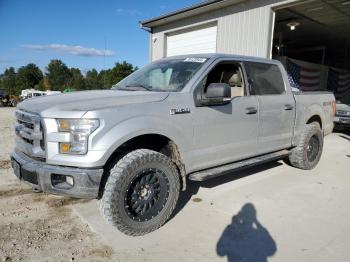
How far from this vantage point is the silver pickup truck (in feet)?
10.1

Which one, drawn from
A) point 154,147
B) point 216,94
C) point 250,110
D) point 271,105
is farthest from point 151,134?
point 271,105

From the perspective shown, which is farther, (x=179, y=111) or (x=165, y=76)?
(x=165, y=76)

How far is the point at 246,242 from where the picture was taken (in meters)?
3.33

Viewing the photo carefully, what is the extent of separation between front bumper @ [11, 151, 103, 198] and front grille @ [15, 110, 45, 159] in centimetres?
15

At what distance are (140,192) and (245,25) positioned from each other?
8.17m

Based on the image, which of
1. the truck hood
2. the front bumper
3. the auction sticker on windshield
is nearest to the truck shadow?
the front bumper

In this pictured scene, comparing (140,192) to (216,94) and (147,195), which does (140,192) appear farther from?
(216,94)

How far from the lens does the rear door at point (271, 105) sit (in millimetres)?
4828

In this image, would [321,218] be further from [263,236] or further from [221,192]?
[221,192]

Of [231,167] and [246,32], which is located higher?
[246,32]

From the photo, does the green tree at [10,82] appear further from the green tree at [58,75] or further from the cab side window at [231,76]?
the cab side window at [231,76]

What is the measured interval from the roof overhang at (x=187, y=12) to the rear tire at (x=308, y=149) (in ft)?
19.1

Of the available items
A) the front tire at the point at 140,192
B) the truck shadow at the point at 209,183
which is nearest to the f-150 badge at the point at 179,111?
the front tire at the point at 140,192

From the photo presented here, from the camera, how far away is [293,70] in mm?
13945
